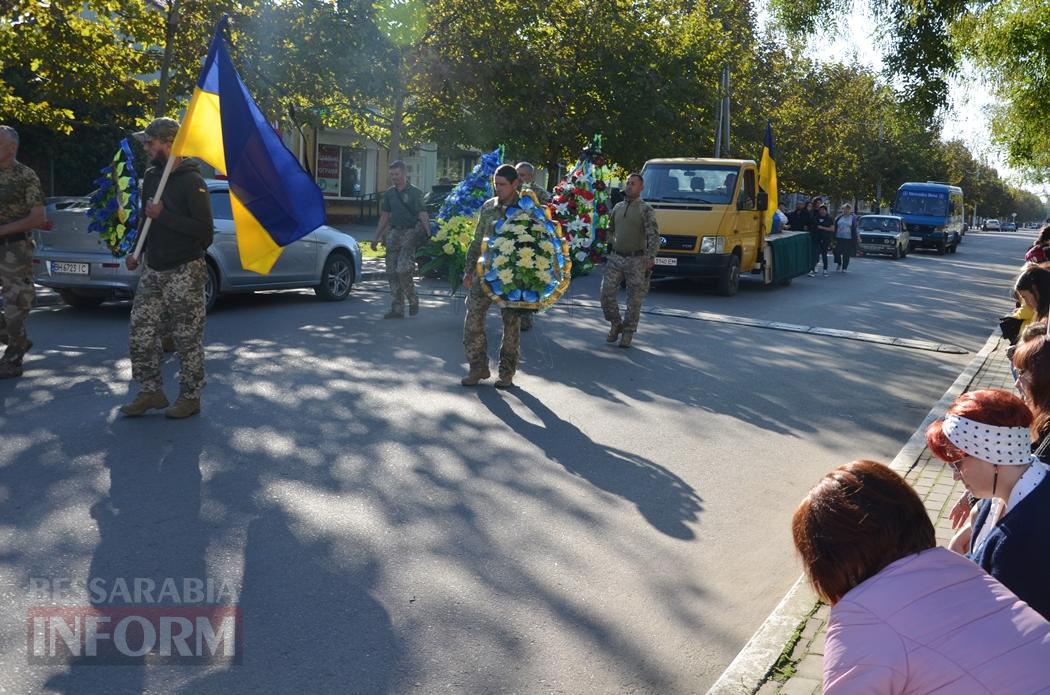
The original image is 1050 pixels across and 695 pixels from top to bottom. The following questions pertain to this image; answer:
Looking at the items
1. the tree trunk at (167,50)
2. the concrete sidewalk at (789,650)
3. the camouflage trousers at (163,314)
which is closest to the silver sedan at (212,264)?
the camouflage trousers at (163,314)

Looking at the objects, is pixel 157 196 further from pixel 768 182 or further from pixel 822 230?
pixel 822 230

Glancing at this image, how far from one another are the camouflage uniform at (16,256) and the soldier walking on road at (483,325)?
369 cm

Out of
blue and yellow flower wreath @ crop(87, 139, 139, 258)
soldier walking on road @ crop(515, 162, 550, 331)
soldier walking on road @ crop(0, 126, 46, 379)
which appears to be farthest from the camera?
soldier walking on road @ crop(515, 162, 550, 331)

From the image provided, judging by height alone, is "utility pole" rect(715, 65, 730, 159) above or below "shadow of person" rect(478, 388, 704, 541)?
above

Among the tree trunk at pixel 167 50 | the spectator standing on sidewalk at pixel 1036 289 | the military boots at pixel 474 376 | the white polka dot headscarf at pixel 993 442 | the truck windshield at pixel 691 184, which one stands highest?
the tree trunk at pixel 167 50

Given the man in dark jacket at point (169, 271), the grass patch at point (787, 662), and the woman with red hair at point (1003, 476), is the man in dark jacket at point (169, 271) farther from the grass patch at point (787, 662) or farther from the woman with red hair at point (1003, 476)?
the woman with red hair at point (1003, 476)

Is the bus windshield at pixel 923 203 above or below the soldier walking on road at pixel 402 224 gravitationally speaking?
above

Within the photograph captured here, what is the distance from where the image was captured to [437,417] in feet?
28.0

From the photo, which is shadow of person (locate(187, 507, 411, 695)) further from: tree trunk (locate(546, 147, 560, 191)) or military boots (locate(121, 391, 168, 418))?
tree trunk (locate(546, 147, 560, 191))

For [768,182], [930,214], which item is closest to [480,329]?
[768,182]

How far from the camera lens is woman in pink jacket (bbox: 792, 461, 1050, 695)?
2213 millimetres

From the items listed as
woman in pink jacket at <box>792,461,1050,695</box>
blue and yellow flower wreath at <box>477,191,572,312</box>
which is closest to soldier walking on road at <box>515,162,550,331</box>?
blue and yellow flower wreath at <box>477,191,572,312</box>

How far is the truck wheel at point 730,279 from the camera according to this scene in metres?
19.8

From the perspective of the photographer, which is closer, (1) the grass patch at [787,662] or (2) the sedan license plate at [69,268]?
(1) the grass patch at [787,662]
